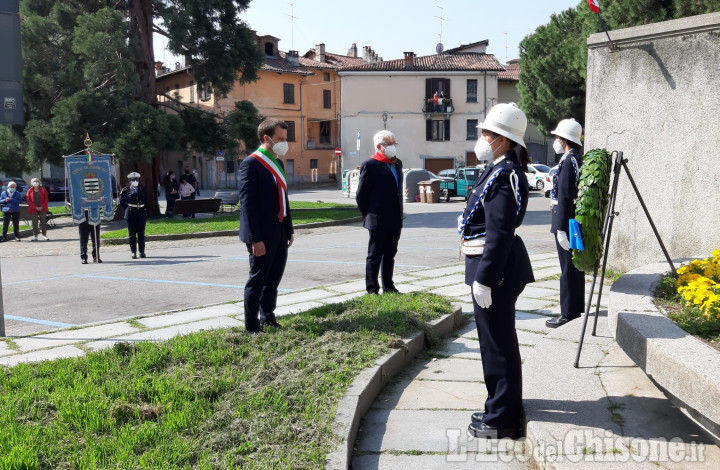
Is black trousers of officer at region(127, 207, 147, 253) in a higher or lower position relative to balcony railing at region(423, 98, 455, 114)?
lower

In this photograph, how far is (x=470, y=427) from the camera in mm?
4125

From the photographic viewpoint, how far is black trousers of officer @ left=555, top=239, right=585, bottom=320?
6594mm

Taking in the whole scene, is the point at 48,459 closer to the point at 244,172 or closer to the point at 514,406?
the point at 514,406

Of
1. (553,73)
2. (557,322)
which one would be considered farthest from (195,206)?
(553,73)

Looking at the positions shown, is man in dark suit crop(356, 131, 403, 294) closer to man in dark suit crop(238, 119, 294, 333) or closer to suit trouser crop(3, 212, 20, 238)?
man in dark suit crop(238, 119, 294, 333)

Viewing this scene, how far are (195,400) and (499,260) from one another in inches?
81.0

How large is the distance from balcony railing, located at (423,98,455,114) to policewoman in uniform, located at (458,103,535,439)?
168 ft

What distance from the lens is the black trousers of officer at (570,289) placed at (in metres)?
6.59

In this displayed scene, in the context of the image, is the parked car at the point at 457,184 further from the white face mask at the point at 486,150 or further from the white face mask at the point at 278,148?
the white face mask at the point at 486,150

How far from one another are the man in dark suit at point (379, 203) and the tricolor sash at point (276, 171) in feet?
4.95

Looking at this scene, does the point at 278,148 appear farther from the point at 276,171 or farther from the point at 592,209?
the point at 592,209

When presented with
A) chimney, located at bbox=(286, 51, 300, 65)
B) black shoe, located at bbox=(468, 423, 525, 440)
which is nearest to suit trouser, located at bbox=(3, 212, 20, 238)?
black shoe, located at bbox=(468, 423, 525, 440)

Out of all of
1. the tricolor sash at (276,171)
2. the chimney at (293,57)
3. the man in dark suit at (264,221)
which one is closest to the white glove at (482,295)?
the man in dark suit at (264,221)

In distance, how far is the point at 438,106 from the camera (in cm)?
5422
